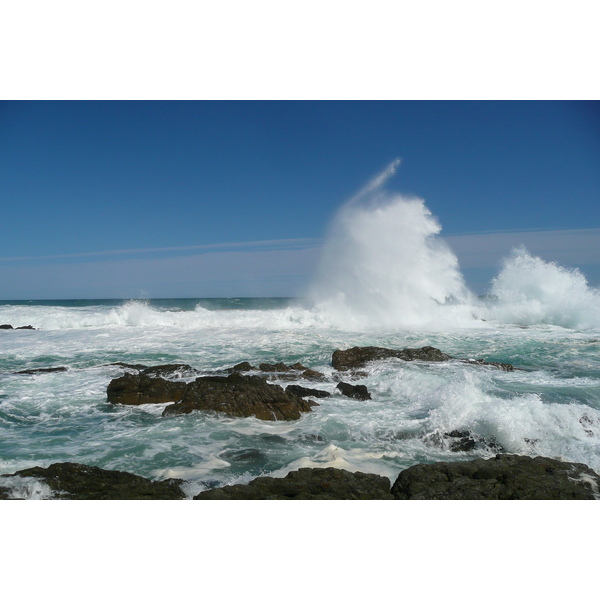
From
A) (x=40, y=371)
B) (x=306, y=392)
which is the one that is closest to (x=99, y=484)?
(x=306, y=392)

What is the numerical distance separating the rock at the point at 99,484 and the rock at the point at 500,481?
79.6 inches

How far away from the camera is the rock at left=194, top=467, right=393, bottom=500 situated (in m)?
3.24

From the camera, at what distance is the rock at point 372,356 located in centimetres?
977

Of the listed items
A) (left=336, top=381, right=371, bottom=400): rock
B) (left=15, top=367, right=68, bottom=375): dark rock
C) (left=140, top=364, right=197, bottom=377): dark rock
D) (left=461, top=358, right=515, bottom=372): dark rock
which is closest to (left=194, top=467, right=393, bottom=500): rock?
(left=336, top=381, right=371, bottom=400): rock

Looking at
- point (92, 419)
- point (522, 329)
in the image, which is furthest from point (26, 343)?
point (522, 329)

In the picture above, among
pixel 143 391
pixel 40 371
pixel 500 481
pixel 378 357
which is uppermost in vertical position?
pixel 378 357

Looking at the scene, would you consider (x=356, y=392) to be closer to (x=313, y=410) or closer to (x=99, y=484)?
(x=313, y=410)

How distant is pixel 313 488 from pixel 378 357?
276 inches

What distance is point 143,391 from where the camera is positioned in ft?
22.7

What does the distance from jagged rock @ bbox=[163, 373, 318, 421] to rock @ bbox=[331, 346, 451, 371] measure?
3.18 metres

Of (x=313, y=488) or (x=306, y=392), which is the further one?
(x=306, y=392)

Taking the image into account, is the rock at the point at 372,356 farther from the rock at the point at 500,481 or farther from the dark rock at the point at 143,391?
the rock at the point at 500,481

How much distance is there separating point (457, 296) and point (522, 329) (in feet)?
10.6

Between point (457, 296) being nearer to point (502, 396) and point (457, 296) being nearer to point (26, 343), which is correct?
point (502, 396)
